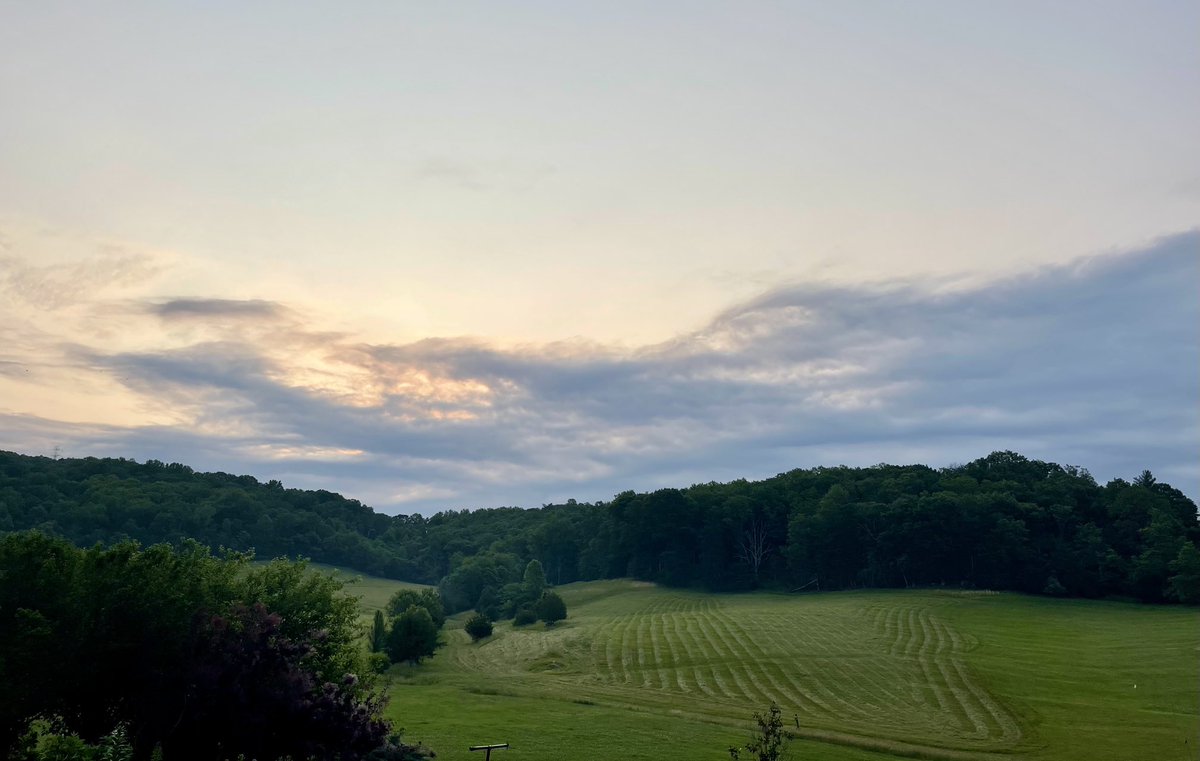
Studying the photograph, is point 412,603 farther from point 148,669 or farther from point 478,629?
point 148,669

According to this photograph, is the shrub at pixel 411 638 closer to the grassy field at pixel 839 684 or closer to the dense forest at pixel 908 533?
the grassy field at pixel 839 684

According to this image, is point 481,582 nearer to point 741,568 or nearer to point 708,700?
point 741,568

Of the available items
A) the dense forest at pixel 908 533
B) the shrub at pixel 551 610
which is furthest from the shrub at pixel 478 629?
the dense forest at pixel 908 533

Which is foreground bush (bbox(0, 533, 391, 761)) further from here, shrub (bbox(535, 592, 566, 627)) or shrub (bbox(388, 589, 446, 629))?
shrub (bbox(535, 592, 566, 627))

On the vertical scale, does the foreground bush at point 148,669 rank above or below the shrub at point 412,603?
above

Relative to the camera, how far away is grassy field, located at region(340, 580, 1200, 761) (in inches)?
2068

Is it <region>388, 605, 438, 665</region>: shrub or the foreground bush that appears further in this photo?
<region>388, 605, 438, 665</region>: shrub

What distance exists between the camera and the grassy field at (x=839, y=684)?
52.5 m

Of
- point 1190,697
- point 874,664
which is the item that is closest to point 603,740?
point 874,664

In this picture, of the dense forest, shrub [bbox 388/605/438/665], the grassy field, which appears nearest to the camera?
the grassy field

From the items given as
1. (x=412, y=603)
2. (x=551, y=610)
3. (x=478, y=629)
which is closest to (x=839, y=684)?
(x=478, y=629)

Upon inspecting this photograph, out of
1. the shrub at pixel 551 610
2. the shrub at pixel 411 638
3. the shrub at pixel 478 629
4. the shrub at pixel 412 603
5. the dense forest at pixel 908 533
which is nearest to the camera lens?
the shrub at pixel 411 638

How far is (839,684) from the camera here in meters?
72.3

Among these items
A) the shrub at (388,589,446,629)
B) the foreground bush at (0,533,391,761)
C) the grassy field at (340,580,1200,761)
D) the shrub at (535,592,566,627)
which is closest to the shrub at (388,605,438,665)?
the grassy field at (340,580,1200,761)
